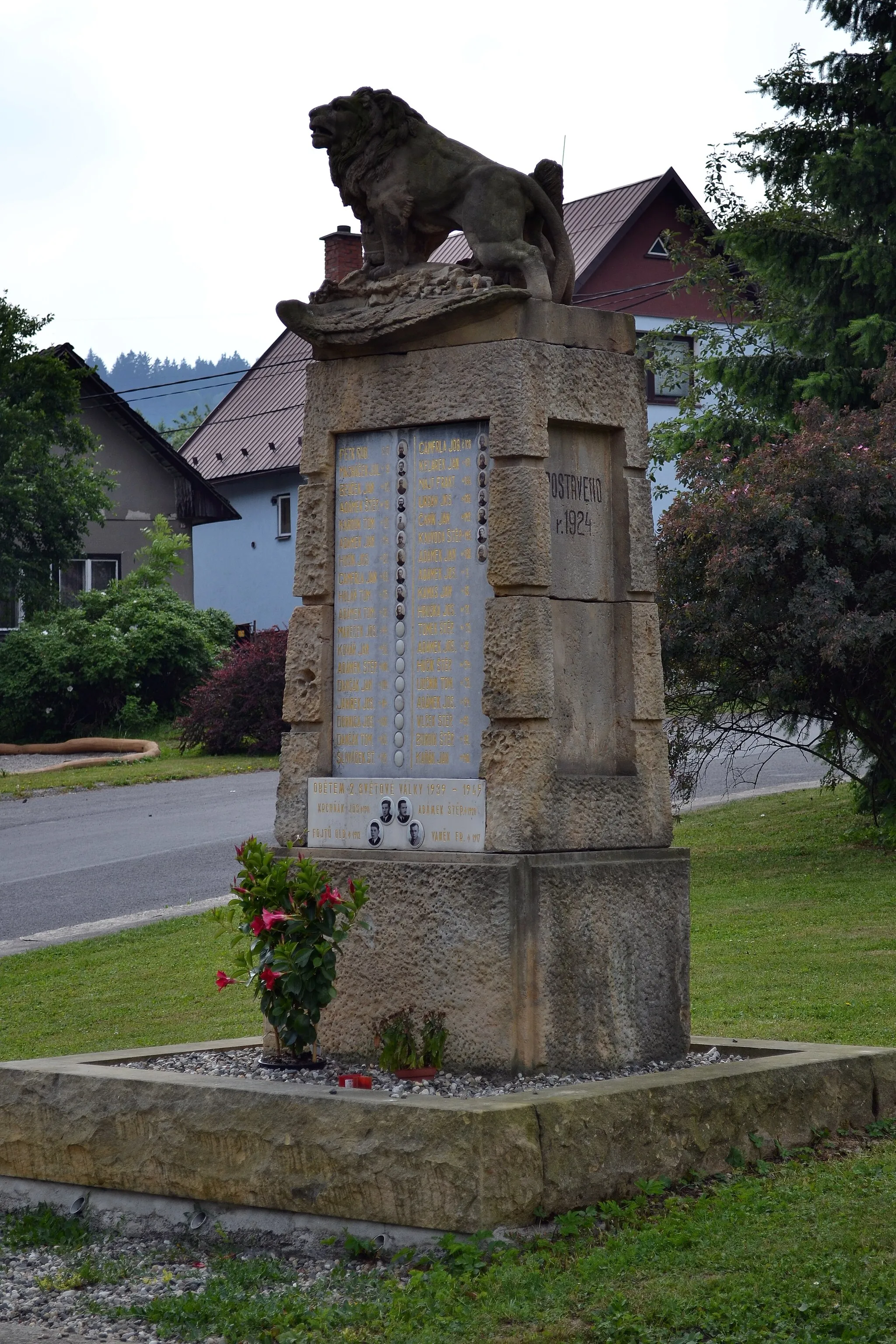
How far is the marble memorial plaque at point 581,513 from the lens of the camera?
267 inches

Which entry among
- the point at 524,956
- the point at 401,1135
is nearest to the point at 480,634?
the point at 524,956

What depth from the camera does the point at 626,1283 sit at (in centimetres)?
496

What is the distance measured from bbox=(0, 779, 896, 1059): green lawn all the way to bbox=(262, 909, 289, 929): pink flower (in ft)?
9.72

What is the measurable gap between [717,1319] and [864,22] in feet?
47.4

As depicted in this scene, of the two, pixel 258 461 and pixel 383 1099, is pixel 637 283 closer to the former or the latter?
pixel 258 461

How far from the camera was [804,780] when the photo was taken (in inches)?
804

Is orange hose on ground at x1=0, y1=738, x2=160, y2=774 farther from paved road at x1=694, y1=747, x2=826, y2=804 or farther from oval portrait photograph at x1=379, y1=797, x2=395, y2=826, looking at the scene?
oval portrait photograph at x1=379, y1=797, x2=395, y2=826

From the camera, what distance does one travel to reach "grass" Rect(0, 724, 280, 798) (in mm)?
22297

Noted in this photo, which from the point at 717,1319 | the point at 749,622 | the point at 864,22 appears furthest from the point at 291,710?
the point at 864,22

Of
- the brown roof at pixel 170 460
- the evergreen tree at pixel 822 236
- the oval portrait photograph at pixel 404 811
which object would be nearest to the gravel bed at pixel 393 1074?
the oval portrait photograph at pixel 404 811

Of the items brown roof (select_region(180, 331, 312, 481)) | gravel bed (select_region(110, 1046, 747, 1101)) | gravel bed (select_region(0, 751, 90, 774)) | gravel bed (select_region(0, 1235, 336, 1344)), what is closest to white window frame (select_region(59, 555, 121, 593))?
brown roof (select_region(180, 331, 312, 481))

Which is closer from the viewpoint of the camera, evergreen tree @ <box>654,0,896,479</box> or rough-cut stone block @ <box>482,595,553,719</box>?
rough-cut stone block @ <box>482,595,553,719</box>

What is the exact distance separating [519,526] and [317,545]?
98cm

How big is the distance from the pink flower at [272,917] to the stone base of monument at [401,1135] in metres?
0.54
